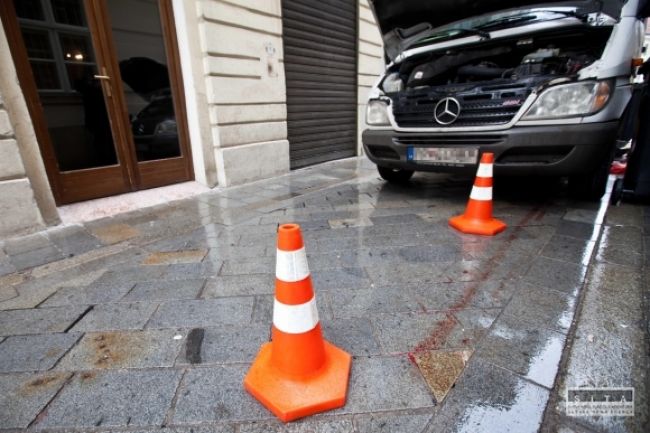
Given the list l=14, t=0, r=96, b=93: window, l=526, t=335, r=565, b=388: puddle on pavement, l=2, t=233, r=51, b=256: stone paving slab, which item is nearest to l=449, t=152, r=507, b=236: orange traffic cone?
l=526, t=335, r=565, b=388: puddle on pavement

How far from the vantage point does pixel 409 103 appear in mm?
3557

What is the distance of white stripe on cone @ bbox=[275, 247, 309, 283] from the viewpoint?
4.15ft

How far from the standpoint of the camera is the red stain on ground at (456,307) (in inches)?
60.0

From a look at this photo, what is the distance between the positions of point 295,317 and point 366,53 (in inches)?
306

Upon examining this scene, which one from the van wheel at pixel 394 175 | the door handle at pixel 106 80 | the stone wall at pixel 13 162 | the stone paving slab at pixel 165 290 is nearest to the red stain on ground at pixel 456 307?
the stone paving slab at pixel 165 290

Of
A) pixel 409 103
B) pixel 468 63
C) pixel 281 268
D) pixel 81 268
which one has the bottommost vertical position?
pixel 81 268

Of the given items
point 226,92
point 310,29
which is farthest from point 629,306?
point 310,29

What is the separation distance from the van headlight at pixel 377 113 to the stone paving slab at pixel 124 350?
310cm

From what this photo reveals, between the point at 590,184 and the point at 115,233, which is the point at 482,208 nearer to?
the point at 590,184

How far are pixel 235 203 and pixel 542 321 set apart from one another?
3.41 metres

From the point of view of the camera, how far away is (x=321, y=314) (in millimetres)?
1805

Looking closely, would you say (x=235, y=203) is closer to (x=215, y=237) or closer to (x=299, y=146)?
(x=215, y=237)

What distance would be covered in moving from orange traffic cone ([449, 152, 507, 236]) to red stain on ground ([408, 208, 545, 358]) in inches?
6.3

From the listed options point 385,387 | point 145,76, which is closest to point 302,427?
point 385,387
